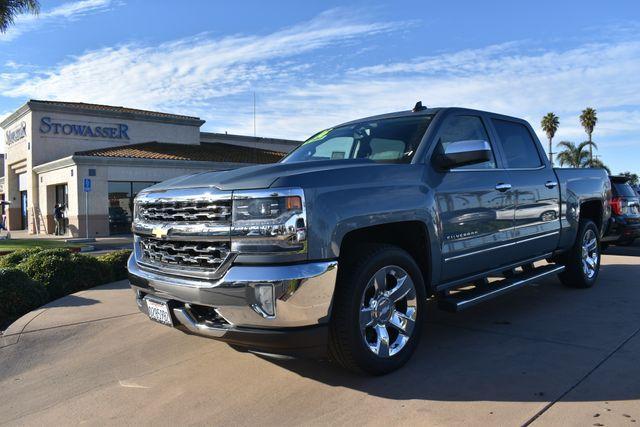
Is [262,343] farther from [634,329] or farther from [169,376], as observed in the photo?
[634,329]

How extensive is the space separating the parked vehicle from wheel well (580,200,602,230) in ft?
10.8

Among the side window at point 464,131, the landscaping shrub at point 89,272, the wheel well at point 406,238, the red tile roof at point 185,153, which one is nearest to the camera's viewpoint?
the wheel well at point 406,238

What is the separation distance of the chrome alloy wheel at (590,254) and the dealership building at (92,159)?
18.8m

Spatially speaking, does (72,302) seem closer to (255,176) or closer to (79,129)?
(255,176)

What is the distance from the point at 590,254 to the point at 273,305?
5178 millimetres

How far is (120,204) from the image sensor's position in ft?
76.9

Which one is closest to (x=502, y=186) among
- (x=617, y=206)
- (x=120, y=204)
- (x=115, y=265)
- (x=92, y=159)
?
(x=115, y=265)

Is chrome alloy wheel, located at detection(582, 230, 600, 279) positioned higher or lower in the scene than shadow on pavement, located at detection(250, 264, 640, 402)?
higher

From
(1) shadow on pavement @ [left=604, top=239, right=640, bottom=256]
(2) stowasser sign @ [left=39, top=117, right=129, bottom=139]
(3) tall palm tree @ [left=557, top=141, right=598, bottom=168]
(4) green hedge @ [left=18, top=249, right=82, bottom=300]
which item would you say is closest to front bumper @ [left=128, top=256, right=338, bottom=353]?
(4) green hedge @ [left=18, top=249, right=82, bottom=300]

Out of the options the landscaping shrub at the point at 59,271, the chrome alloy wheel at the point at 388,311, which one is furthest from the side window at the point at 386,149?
the landscaping shrub at the point at 59,271

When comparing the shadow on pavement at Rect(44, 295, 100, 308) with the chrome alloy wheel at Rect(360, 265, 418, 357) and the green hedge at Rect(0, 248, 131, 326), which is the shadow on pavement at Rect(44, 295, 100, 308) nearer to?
the green hedge at Rect(0, 248, 131, 326)

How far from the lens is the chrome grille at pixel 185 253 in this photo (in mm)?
3367

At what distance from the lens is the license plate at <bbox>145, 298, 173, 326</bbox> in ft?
11.8

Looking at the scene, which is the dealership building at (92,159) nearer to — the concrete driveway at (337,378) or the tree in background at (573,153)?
the concrete driveway at (337,378)
